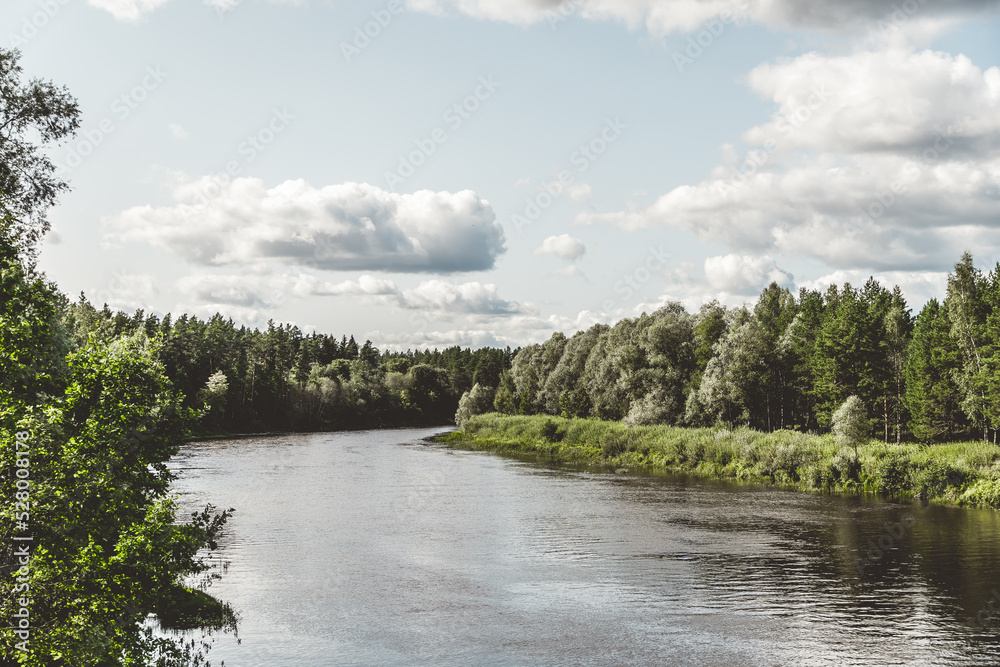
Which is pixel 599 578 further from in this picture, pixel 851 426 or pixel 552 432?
pixel 552 432

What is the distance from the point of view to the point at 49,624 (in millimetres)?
11023

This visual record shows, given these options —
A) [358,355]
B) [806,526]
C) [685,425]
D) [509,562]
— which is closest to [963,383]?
[685,425]

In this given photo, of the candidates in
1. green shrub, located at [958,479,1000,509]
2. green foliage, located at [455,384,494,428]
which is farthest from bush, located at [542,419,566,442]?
green shrub, located at [958,479,1000,509]

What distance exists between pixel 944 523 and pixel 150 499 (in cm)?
3526

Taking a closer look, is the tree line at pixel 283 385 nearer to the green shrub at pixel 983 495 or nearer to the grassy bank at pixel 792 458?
the grassy bank at pixel 792 458

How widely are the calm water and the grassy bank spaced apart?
146 inches

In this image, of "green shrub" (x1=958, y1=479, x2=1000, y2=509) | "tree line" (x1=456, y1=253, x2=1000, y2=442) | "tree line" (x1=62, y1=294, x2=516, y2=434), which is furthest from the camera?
"tree line" (x1=62, y1=294, x2=516, y2=434)

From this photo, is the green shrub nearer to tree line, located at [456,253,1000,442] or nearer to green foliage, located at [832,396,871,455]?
green foliage, located at [832,396,871,455]

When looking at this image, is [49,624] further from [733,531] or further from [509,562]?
[733,531]

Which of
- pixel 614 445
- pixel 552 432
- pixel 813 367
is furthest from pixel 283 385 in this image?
pixel 813 367

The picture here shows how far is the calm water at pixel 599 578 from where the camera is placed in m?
19.5

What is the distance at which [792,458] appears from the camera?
5119 cm

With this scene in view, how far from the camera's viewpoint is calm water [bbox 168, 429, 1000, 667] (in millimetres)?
19484

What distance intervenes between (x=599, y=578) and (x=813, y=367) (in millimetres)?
48952
